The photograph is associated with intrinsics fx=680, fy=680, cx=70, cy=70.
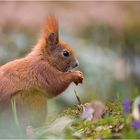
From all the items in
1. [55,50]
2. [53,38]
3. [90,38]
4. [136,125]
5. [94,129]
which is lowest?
[90,38]

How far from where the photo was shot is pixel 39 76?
548 cm

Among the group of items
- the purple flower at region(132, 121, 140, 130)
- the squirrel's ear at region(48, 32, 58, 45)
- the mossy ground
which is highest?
the squirrel's ear at region(48, 32, 58, 45)

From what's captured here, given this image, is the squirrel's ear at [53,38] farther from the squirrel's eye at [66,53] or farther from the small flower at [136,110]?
the small flower at [136,110]

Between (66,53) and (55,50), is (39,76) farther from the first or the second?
(66,53)

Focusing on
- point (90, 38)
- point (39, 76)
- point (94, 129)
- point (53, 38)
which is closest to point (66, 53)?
point (53, 38)

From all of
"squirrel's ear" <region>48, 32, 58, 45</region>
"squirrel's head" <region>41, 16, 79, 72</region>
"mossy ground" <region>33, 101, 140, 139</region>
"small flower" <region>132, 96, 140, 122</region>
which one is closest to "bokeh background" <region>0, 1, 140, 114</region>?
"squirrel's head" <region>41, 16, 79, 72</region>

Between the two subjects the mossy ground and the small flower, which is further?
the mossy ground

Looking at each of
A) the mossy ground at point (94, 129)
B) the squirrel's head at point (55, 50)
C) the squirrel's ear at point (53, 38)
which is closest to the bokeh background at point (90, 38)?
the squirrel's head at point (55, 50)

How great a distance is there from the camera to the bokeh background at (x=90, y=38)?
9180 millimetres

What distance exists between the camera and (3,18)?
13500 mm

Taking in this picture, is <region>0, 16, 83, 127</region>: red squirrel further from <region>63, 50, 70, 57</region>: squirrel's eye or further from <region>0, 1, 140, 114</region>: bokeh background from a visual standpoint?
<region>0, 1, 140, 114</region>: bokeh background

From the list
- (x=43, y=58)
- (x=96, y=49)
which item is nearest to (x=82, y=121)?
(x=43, y=58)

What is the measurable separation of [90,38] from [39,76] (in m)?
6.49

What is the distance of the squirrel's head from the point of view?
5959 millimetres
